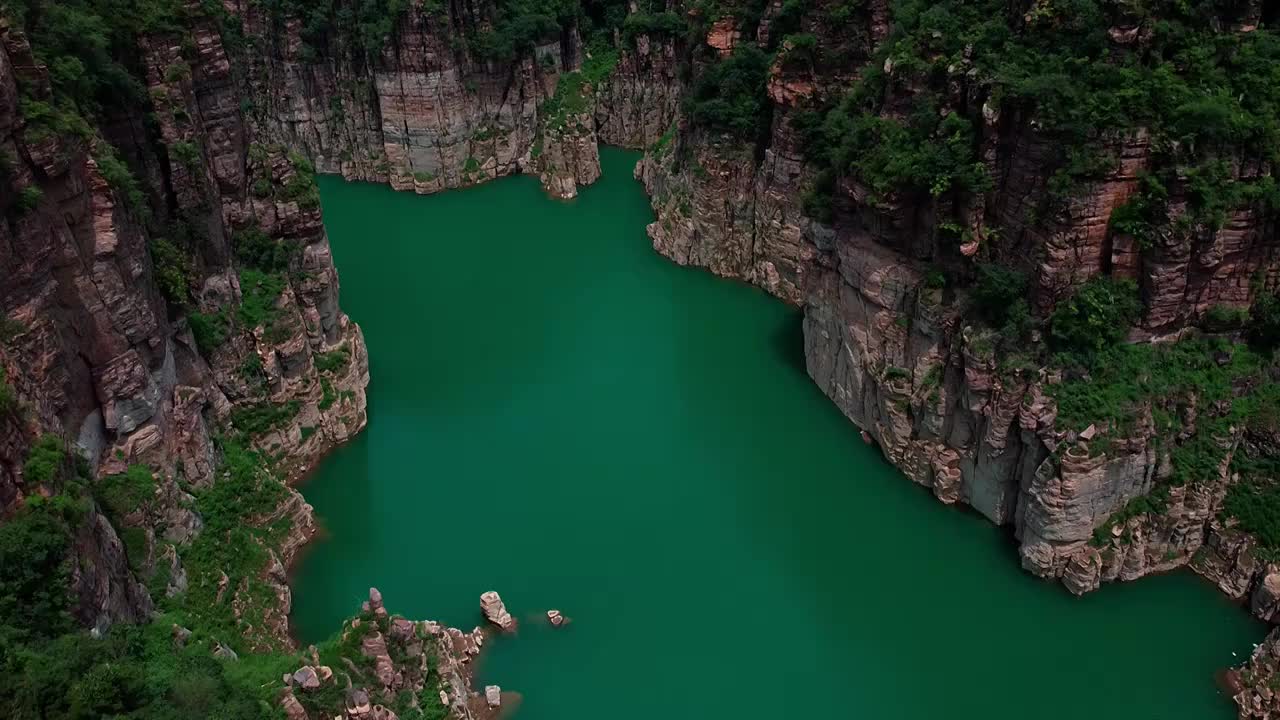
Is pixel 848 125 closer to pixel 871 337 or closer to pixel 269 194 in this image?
pixel 871 337

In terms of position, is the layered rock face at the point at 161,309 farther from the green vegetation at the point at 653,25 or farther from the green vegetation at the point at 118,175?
the green vegetation at the point at 653,25

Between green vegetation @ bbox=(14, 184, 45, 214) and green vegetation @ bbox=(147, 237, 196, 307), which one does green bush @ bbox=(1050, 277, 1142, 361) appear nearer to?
green vegetation @ bbox=(147, 237, 196, 307)

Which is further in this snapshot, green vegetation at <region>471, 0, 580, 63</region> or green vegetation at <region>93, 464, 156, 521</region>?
green vegetation at <region>471, 0, 580, 63</region>

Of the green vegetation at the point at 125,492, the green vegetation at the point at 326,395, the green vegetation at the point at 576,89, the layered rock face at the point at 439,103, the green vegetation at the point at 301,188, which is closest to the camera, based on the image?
the green vegetation at the point at 125,492

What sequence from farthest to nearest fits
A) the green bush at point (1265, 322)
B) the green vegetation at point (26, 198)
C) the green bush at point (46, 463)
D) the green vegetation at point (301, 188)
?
the green vegetation at point (301, 188), the green bush at point (1265, 322), the green vegetation at point (26, 198), the green bush at point (46, 463)

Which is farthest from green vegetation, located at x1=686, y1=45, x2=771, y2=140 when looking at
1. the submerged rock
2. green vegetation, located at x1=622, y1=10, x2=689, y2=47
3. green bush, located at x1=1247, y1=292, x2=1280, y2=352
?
the submerged rock

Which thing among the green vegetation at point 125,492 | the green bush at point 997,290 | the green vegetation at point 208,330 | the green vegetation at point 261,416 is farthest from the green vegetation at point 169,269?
the green bush at point 997,290

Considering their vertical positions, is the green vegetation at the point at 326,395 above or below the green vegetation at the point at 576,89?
below

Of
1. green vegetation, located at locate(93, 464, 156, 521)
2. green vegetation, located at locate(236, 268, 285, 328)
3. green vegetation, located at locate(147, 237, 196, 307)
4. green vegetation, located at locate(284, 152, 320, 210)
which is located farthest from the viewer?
green vegetation, located at locate(284, 152, 320, 210)
